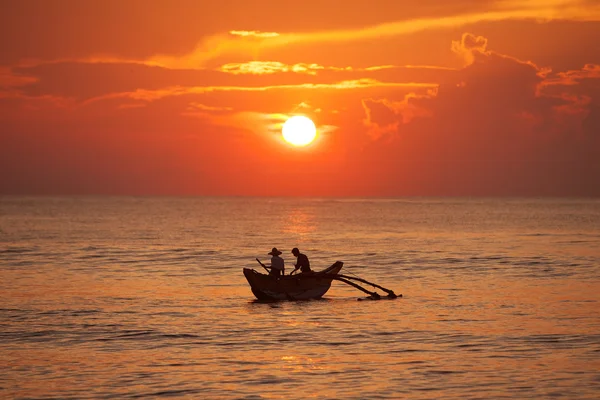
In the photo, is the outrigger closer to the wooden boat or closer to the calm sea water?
the wooden boat

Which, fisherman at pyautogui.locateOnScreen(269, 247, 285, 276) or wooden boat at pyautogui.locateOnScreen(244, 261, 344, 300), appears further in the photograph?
wooden boat at pyautogui.locateOnScreen(244, 261, 344, 300)

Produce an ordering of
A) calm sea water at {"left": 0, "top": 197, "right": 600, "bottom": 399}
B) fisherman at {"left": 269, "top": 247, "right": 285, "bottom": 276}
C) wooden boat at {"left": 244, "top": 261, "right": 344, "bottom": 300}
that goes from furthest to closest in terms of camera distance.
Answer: wooden boat at {"left": 244, "top": 261, "right": 344, "bottom": 300}
fisherman at {"left": 269, "top": 247, "right": 285, "bottom": 276}
calm sea water at {"left": 0, "top": 197, "right": 600, "bottom": 399}

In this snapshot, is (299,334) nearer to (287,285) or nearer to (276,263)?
(276,263)

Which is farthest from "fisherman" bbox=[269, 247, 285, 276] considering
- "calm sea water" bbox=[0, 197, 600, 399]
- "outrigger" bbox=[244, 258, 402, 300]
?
"calm sea water" bbox=[0, 197, 600, 399]

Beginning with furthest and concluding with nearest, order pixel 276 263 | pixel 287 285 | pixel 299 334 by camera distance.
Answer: pixel 287 285 → pixel 276 263 → pixel 299 334

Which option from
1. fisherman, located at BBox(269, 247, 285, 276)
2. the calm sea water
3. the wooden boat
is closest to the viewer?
the calm sea water

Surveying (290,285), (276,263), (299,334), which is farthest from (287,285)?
(299,334)

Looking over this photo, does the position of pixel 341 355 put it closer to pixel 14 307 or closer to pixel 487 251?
pixel 14 307

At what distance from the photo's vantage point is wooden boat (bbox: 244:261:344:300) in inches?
1447

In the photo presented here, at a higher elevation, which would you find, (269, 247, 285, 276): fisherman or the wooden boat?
(269, 247, 285, 276): fisherman

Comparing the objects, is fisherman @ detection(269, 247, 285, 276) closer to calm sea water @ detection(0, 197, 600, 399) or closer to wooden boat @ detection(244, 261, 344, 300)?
wooden boat @ detection(244, 261, 344, 300)

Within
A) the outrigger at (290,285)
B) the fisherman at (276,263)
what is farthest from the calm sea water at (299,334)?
the fisherman at (276,263)

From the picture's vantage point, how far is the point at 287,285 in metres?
37.2

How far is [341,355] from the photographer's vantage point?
24.3 metres
